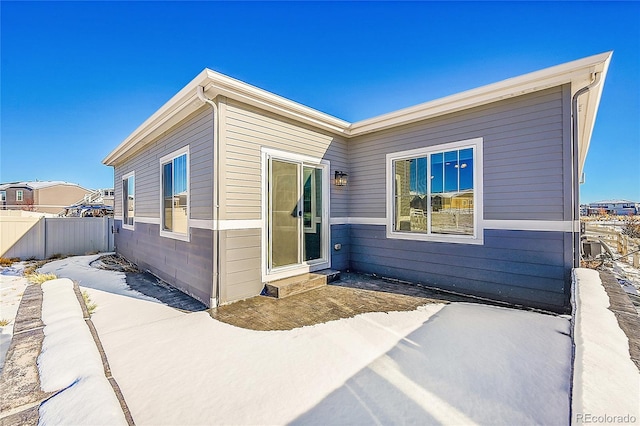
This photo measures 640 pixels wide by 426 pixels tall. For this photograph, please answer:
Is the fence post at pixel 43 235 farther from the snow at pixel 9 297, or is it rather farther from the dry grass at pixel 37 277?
the dry grass at pixel 37 277

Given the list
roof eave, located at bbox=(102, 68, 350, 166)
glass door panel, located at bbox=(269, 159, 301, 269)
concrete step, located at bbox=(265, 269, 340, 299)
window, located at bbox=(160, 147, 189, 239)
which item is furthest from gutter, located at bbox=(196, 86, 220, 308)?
window, located at bbox=(160, 147, 189, 239)

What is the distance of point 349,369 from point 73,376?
1711mm

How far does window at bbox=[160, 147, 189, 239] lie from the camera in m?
4.40

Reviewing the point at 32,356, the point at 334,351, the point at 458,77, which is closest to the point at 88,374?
the point at 32,356

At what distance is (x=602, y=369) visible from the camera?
1366mm

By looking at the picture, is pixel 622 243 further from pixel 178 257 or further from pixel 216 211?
pixel 178 257

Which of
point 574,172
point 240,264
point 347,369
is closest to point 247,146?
point 240,264

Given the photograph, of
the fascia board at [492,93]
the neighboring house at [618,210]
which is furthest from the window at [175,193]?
the neighboring house at [618,210]

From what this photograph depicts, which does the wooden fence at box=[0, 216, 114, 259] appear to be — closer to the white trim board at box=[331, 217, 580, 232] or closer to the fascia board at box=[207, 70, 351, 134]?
the fascia board at box=[207, 70, 351, 134]

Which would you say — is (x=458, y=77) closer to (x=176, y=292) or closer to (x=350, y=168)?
(x=350, y=168)

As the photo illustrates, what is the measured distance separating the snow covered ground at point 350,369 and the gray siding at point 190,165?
1.62 meters

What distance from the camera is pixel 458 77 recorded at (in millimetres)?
6414

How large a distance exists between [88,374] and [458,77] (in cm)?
785

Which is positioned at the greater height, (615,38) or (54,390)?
(615,38)
